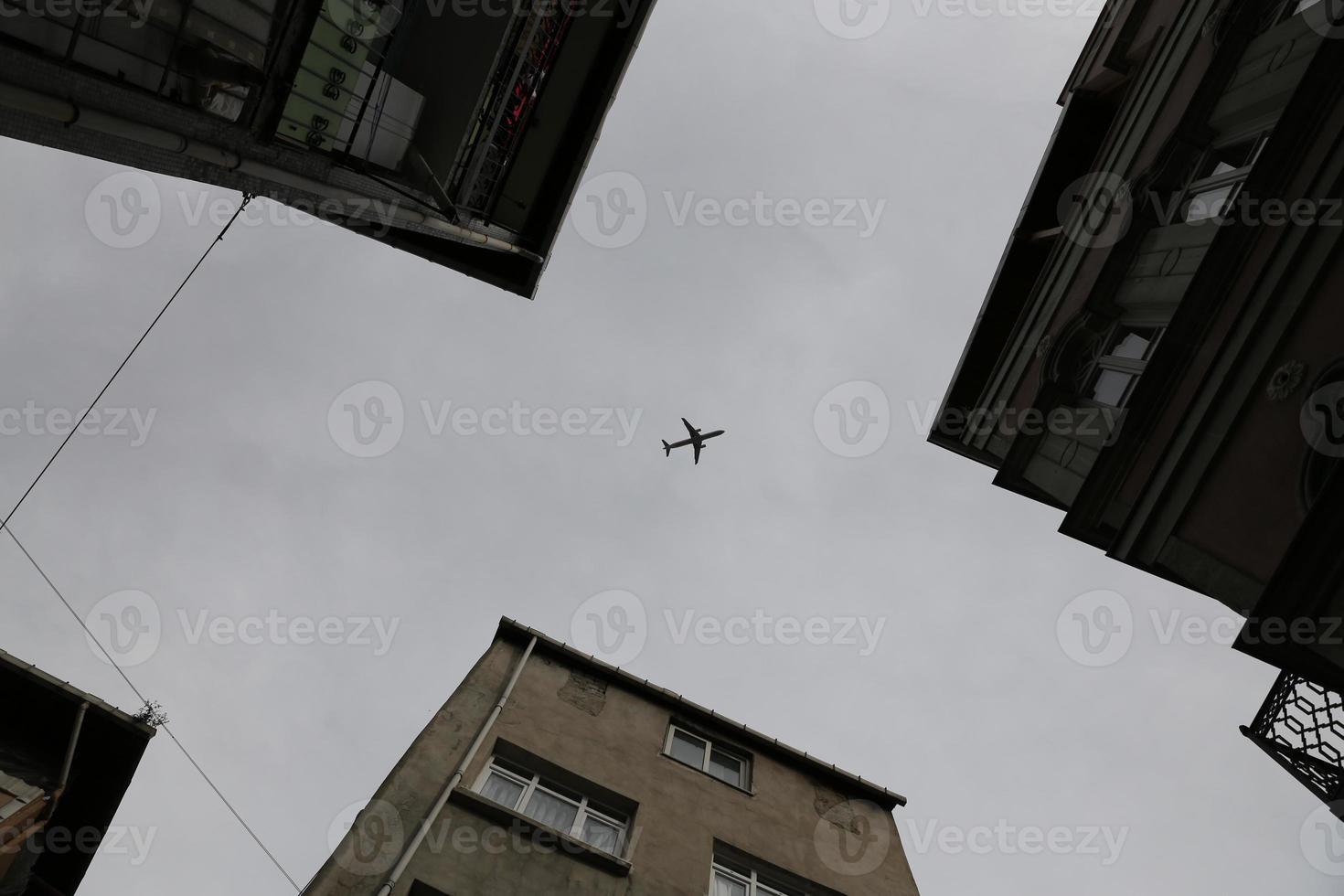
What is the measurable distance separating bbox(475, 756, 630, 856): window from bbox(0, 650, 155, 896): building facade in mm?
6517

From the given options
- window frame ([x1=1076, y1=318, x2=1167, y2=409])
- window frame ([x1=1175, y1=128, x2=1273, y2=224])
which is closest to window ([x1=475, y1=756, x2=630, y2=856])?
window frame ([x1=1076, y1=318, x2=1167, y2=409])

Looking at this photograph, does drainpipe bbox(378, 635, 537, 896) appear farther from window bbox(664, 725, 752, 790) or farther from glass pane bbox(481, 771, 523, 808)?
window bbox(664, 725, 752, 790)

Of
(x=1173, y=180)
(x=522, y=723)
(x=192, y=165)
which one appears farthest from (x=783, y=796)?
(x=192, y=165)

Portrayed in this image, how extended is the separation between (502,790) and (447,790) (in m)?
1.23

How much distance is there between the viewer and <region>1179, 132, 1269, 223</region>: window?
36.6 ft

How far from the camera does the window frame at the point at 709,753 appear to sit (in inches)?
550

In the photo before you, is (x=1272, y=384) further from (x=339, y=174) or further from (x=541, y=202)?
(x=541, y=202)

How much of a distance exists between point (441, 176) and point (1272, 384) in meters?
12.6

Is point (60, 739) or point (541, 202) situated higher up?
point (541, 202)

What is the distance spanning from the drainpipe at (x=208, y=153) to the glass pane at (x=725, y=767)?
1093 cm

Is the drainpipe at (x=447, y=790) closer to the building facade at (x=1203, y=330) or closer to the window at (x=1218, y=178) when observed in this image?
the building facade at (x=1203, y=330)

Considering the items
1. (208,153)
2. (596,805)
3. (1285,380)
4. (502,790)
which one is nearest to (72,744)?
(502,790)

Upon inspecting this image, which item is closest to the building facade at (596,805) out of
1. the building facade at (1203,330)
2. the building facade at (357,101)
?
the building facade at (1203,330)

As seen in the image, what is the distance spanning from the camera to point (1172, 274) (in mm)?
11500
